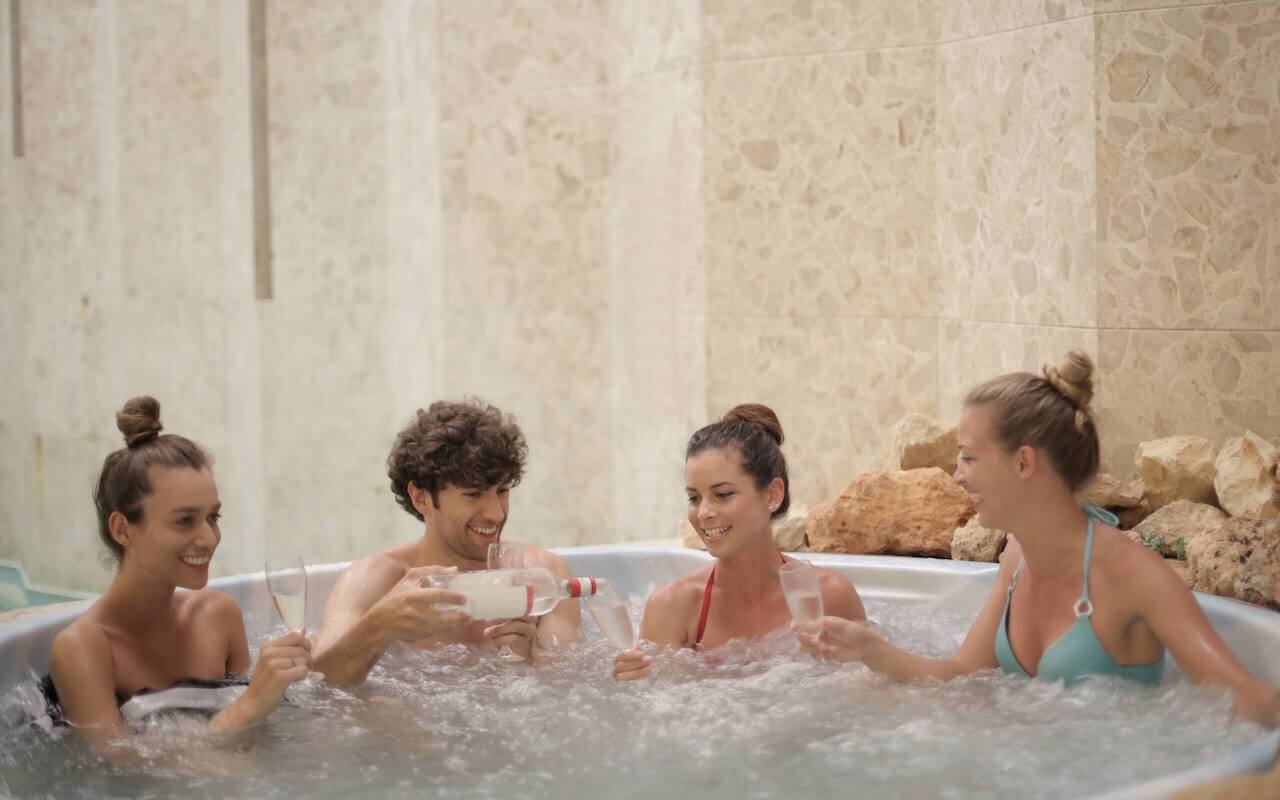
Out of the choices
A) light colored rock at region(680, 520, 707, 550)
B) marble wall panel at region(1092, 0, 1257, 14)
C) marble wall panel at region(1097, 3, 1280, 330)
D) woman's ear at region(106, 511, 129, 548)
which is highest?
marble wall panel at region(1092, 0, 1257, 14)

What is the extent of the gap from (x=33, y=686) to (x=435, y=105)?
135 inches

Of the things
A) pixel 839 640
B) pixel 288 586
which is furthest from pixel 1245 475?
pixel 288 586

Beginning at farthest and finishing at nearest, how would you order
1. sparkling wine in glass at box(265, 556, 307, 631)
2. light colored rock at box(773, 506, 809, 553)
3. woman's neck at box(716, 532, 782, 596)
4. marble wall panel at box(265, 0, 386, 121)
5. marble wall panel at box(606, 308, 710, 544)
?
marble wall panel at box(265, 0, 386, 121) < marble wall panel at box(606, 308, 710, 544) < light colored rock at box(773, 506, 809, 553) < woman's neck at box(716, 532, 782, 596) < sparkling wine in glass at box(265, 556, 307, 631)

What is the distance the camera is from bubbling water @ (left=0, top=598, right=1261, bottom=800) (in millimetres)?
2367

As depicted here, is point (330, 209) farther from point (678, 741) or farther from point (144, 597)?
point (678, 741)

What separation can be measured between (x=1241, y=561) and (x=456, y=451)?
1636 mm

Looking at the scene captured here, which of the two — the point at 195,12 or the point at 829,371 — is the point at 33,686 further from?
the point at 195,12

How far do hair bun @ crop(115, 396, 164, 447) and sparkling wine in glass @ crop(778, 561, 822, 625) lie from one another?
1.17 metres

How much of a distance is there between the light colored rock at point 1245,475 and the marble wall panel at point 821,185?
4.18 ft

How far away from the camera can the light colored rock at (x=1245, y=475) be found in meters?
3.46

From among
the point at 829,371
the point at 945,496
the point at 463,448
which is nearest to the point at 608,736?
the point at 463,448

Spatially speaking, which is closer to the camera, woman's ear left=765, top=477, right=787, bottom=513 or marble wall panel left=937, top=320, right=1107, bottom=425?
woman's ear left=765, top=477, right=787, bottom=513

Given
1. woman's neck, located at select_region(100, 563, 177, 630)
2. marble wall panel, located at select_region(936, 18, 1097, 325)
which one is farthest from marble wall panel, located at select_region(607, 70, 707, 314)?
woman's neck, located at select_region(100, 563, 177, 630)

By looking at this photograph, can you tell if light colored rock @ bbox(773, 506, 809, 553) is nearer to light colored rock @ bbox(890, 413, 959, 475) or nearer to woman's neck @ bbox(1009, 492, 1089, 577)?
light colored rock @ bbox(890, 413, 959, 475)
